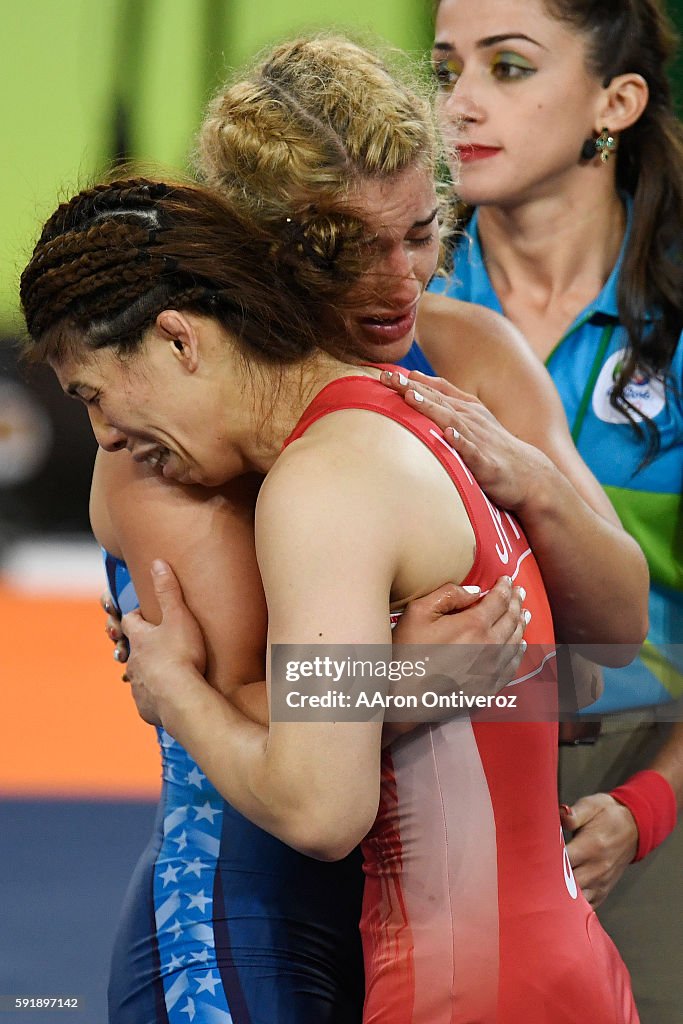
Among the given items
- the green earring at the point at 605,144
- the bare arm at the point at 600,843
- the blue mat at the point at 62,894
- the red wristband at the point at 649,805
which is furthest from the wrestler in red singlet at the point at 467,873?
the green earring at the point at 605,144

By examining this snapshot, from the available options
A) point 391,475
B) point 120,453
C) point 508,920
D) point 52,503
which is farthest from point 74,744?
point 391,475

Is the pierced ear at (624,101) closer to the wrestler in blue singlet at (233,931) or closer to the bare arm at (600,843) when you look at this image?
the bare arm at (600,843)

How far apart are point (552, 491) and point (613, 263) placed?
29.7 inches

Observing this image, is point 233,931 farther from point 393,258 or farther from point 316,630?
point 393,258

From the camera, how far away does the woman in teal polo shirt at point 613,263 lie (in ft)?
5.36

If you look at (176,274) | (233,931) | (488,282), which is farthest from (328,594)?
(488,282)

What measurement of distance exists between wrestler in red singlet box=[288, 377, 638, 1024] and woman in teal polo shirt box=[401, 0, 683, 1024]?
58cm

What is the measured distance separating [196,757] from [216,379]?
0.34 metres

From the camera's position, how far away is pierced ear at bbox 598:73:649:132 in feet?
5.60

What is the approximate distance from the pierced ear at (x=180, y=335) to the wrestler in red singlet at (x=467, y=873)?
118 mm

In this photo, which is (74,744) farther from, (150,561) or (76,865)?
(150,561)

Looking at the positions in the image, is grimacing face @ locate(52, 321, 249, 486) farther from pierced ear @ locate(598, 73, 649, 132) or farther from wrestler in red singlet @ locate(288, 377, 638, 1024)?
pierced ear @ locate(598, 73, 649, 132)

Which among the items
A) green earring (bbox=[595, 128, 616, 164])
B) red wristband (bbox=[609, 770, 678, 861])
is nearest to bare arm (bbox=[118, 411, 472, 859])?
red wristband (bbox=[609, 770, 678, 861])

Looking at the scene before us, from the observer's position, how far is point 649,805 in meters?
1.53
